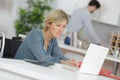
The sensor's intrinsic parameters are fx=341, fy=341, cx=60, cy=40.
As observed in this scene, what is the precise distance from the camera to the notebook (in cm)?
240

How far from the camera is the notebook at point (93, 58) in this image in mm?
2397

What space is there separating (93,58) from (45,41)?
749 millimetres

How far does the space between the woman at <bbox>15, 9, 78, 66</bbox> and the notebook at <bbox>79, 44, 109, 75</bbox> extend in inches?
15.5

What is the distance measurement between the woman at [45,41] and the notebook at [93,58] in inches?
15.5

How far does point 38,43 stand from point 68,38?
269 centimetres

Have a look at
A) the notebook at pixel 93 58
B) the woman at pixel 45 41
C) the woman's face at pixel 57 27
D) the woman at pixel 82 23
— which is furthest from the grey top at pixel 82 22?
the notebook at pixel 93 58

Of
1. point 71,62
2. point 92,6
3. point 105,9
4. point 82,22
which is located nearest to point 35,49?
point 71,62

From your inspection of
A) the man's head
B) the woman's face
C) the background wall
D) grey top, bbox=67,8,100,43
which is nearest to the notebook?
the woman's face

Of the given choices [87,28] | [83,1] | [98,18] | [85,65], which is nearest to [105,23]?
[98,18]

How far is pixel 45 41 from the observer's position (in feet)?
10.0

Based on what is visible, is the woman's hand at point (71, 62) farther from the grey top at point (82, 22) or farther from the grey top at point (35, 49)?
the grey top at point (82, 22)

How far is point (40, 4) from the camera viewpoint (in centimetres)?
791

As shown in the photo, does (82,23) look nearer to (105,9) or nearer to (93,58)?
(105,9)

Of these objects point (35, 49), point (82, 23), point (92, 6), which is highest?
point (92, 6)
